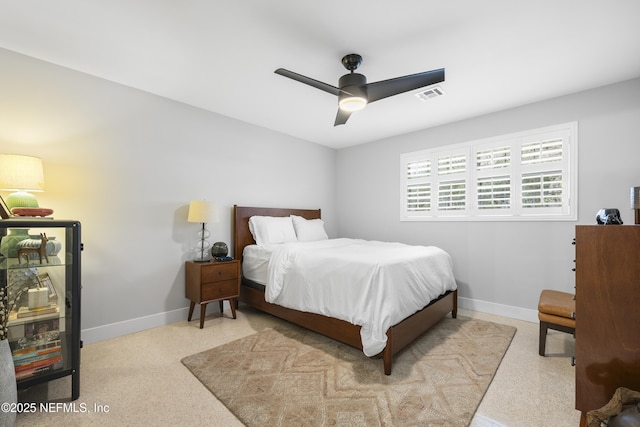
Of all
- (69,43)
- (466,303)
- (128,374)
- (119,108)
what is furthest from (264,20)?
(466,303)

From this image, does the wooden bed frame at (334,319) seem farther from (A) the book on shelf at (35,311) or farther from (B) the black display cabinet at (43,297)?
(A) the book on shelf at (35,311)

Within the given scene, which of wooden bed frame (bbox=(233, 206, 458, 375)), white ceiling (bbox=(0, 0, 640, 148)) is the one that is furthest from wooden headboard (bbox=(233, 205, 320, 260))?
white ceiling (bbox=(0, 0, 640, 148))

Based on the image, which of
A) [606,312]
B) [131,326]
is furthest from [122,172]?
[606,312]

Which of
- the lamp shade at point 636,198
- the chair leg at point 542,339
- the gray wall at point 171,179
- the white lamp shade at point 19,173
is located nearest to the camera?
the white lamp shade at point 19,173

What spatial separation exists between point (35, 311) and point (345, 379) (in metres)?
2.21

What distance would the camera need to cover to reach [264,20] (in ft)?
6.48

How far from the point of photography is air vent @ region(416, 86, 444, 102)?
9.67 feet

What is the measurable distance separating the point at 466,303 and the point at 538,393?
1925mm

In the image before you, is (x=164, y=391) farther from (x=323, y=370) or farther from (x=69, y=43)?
(x=69, y=43)

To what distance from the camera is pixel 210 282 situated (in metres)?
3.13

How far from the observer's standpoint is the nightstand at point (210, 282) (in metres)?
3.07

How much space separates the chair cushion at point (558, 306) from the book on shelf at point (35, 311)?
381cm

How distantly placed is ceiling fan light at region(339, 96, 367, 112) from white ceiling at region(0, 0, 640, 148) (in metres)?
0.39

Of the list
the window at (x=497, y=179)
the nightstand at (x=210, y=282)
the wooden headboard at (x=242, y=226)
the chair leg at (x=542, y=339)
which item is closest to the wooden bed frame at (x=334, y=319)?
the wooden headboard at (x=242, y=226)
